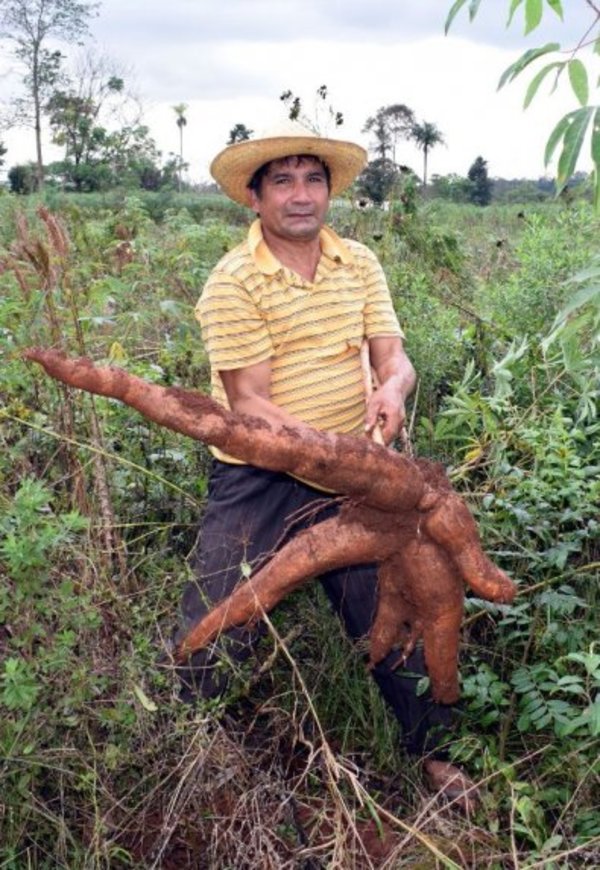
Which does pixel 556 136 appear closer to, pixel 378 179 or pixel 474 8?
pixel 474 8

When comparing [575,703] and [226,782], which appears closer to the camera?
[226,782]

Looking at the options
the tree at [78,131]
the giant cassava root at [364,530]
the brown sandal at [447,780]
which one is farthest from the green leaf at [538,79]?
the tree at [78,131]

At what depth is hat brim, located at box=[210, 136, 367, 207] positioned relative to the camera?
243cm

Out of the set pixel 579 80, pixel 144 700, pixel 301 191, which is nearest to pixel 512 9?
pixel 579 80

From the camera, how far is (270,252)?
2.45 meters

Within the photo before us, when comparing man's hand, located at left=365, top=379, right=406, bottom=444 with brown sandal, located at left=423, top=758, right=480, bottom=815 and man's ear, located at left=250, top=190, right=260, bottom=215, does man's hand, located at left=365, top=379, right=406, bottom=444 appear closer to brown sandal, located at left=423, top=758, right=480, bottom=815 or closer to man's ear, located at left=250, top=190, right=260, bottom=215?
man's ear, located at left=250, top=190, right=260, bottom=215

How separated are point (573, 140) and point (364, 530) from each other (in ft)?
3.48

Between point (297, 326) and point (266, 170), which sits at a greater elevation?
point (266, 170)

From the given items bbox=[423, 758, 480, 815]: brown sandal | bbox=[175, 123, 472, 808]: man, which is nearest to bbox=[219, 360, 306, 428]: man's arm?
bbox=[175, 123, 472, 808]: man

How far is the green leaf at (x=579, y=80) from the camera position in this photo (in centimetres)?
134

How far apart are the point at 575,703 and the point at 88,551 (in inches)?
46.8

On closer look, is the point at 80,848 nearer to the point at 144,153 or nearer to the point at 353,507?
the point at 353,507

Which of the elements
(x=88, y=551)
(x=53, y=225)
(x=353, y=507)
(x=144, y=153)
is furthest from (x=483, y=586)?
(x=144, y=153)

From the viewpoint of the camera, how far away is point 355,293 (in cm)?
253
